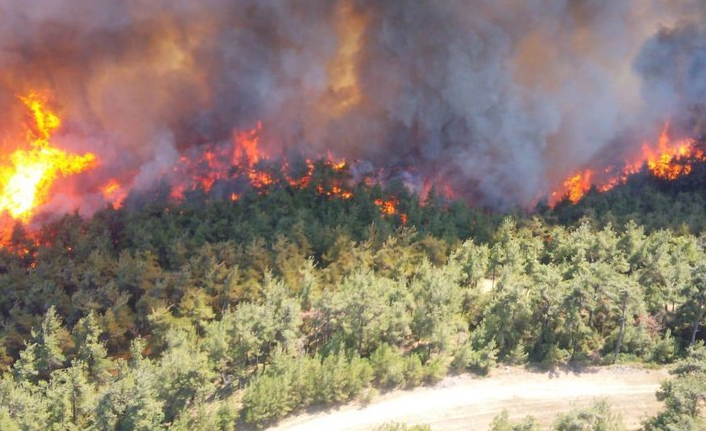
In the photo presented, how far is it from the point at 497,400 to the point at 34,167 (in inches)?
2820

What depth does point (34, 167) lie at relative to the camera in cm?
8506

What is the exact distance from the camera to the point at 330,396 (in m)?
47.8

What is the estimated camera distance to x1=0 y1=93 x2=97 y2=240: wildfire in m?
81.7

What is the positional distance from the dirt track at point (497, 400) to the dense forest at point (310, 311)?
1334 millimetres

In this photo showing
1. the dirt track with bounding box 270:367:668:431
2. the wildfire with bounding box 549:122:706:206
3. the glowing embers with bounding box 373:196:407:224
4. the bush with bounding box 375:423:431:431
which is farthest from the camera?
the wildfire with bounding box 549:122:706:206

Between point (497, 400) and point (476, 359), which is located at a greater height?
point (476, 359)

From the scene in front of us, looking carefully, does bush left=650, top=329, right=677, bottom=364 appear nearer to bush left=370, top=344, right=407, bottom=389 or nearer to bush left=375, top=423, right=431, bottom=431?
bush left=370, top=344, right=407, bottom=389

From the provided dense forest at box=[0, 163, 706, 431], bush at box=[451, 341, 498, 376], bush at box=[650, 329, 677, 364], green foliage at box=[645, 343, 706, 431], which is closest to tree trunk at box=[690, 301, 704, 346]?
dense forest at box=[0, 163, 706, 431]

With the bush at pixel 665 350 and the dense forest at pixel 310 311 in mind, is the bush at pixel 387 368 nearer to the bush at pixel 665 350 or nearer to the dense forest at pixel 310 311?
the dense forest at pixel 310 311

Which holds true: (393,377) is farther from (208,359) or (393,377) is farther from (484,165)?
(484,165)

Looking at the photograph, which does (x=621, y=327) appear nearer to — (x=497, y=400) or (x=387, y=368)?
(x=497, y=400)

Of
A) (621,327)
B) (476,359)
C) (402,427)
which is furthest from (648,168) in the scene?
(402,427)

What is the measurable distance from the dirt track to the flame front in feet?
183

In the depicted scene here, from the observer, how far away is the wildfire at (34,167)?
81.7 m
